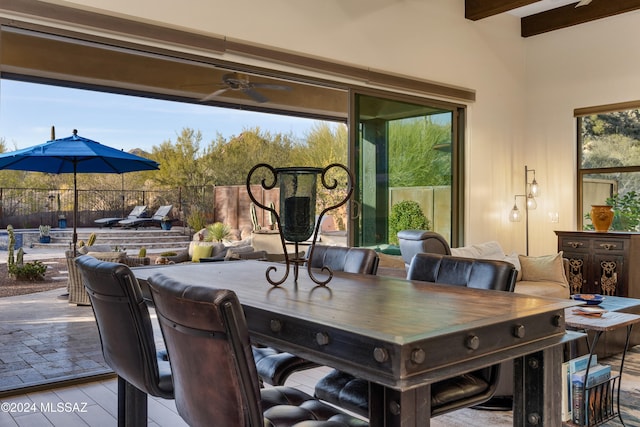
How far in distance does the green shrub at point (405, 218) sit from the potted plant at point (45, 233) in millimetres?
3085

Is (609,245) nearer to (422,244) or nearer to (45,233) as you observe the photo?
(422,244)

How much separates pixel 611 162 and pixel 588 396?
434cm

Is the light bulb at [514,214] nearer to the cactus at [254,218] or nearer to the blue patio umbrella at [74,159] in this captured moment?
the cactus at [254,218]

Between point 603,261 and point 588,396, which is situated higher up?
point 603,261

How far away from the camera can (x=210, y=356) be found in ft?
4.78

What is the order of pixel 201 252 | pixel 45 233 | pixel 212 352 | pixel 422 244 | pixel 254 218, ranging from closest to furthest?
1. pixel 212 352
2. pixel 45 233
3. pixel 422 244
4. pixel 201 252
5. pixel 254 218

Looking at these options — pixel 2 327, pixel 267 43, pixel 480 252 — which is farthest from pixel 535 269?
pixel 2 327

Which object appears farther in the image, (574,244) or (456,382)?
(574,244)

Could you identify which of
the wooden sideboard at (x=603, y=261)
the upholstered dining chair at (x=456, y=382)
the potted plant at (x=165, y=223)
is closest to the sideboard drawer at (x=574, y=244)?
the wooden sideboard at (x=603, y=261)

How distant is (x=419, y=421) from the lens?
1.41 meters

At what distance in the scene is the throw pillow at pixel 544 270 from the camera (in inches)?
195

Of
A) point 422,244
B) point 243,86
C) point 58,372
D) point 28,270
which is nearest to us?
point 58,372

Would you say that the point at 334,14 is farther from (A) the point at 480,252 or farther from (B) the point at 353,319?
(B) the point at 353,319

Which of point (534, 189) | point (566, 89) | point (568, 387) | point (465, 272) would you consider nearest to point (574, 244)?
point (534, 189)
